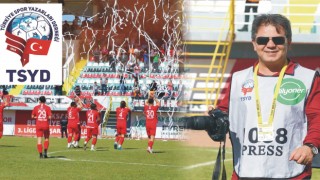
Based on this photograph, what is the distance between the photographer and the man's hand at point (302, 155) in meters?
2.43

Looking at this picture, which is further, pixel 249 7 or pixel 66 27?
pixel 66 27

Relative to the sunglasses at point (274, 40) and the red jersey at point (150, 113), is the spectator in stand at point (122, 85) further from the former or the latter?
the sunglasses at point (274, 40)

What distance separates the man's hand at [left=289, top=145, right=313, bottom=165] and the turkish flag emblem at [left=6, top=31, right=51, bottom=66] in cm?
2062

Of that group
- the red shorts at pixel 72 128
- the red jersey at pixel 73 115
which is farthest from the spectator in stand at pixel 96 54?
the red shorts at pixel 72 128

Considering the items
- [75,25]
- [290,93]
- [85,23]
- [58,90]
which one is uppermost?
[85,23]

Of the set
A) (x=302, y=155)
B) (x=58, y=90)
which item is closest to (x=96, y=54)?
(x=58, y=90)

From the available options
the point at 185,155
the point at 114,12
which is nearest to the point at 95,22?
the point at 114,12

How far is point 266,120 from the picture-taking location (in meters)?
2.52

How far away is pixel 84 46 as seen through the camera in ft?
89.0

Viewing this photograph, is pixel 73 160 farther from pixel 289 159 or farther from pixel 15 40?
pixel 15 40

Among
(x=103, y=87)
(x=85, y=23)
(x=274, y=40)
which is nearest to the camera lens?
(x=274, y=40)

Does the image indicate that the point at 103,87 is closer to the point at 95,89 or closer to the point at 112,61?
the point at 95,89

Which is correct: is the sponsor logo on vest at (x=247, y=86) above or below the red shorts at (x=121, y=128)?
above

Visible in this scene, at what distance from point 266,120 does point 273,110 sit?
0.04 metres
